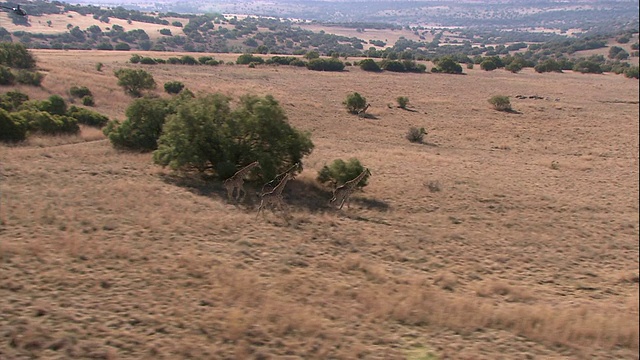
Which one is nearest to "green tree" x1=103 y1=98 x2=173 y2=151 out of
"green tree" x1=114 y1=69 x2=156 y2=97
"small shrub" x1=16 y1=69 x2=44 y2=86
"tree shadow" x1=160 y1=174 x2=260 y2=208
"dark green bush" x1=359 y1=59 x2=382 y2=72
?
"tree shadow" x1=160 y1=174 x2=260 y2=208

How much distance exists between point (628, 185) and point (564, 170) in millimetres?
3880

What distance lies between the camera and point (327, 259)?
11.3 metres

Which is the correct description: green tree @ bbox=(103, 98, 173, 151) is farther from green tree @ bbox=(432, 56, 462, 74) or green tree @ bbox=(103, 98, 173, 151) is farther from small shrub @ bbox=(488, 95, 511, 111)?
green tree @ bbox=(432, 56, 462, 74)

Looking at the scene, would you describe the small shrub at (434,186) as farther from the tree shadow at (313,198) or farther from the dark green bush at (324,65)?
the dark green bush at (324,65)

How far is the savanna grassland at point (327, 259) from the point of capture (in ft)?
22.1

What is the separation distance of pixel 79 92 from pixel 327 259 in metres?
30.8

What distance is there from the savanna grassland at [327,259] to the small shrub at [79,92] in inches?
514

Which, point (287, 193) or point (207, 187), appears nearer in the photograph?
point (207, 187)

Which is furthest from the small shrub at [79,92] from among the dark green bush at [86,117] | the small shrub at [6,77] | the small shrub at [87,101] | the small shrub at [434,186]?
the small shrub at [434,186]

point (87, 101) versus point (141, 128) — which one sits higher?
point (141, 128)

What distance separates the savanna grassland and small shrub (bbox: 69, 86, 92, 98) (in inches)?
514

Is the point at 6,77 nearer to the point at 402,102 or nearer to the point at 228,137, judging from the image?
the point at 228,137

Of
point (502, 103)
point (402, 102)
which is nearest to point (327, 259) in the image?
point (402, 102)

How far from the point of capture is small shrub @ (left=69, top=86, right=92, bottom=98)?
3509cm
